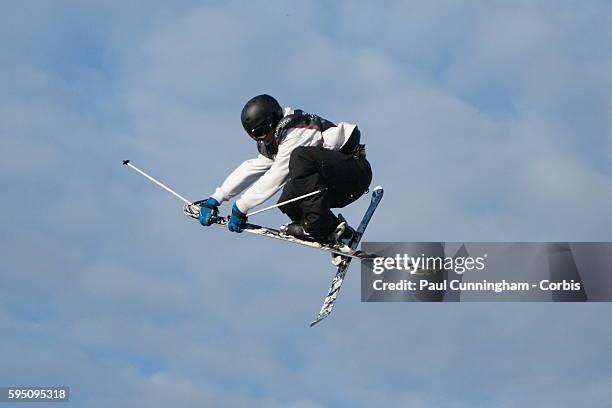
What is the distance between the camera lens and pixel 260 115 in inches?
674

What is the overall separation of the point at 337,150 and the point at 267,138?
1.20m

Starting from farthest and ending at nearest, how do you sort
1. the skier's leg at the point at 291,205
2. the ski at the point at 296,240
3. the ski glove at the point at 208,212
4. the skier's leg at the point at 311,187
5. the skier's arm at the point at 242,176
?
the skier's arm at the point at 242,176, the ski at the point at 296,240, the ski glove at the point at 208,212, the skier's leg at the point at 291,205, the skier's leg at the point at 311,187

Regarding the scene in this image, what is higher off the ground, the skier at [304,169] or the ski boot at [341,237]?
the skier at [304,169]

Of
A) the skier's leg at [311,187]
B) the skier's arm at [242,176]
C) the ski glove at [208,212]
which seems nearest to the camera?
the skier's leg at [311,187]

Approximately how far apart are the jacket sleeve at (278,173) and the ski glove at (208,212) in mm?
677

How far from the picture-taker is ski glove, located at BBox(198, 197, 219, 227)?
1778 centimetres

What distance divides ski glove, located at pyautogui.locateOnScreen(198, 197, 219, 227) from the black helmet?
4.96 feet

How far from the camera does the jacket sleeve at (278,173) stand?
17.2 m

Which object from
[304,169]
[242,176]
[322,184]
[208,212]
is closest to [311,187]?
[322,184]

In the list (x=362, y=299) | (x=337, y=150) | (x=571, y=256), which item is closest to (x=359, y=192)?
(x=337, y=150)

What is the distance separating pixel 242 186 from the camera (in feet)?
60.1

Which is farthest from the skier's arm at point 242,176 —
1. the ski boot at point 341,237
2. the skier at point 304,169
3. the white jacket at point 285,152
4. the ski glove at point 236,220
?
the ski boot at point 341,237

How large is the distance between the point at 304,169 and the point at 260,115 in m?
1.14

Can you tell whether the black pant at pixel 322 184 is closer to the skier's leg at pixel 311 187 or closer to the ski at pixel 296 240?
the skier's leg at pixel 311 187
